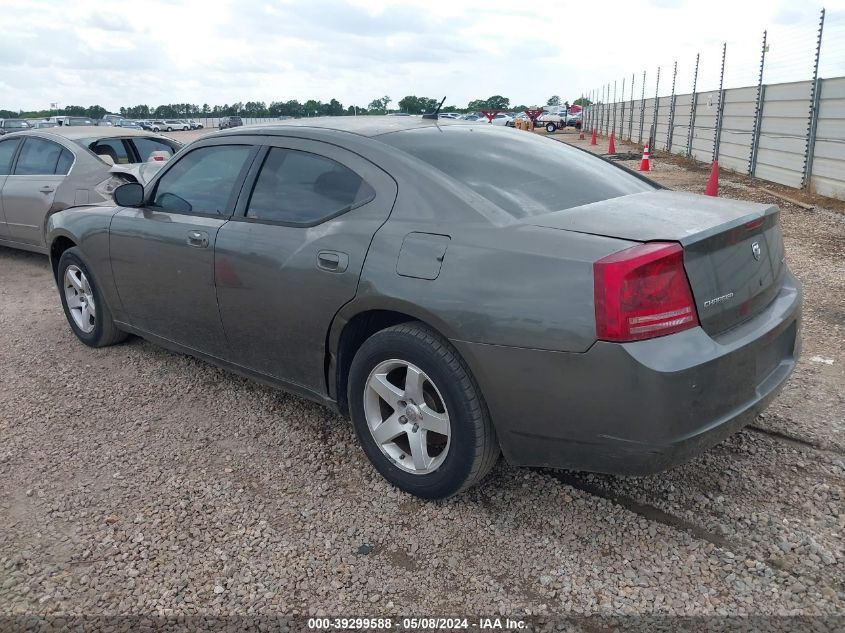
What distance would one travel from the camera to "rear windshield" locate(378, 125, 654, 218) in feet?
9.64

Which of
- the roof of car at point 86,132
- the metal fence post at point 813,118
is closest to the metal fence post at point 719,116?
the metal fence post at point 813,118

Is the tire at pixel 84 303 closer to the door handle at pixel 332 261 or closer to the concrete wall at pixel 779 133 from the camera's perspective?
the door handle at pixel 332 261

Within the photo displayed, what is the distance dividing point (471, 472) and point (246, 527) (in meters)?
0.95

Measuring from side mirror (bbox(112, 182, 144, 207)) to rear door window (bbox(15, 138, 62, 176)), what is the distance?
13.3 ft

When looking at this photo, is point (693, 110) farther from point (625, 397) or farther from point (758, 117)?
point (625, 397)

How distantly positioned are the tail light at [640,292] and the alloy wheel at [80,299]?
373 centimetres

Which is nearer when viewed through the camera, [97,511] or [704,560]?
[704,560]

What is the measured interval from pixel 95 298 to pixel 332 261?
2.51 m

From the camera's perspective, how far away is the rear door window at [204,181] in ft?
12.0

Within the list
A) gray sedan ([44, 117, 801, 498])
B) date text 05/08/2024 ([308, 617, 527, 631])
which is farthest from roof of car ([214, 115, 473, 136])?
date text 05/08/2024 ([308, 617, 527, 631])

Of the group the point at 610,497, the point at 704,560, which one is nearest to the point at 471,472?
the point at 610,497

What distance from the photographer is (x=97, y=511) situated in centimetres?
297

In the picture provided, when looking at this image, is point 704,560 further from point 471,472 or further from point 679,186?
point 679,186

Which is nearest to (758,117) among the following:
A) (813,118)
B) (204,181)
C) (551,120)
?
(813,118)
